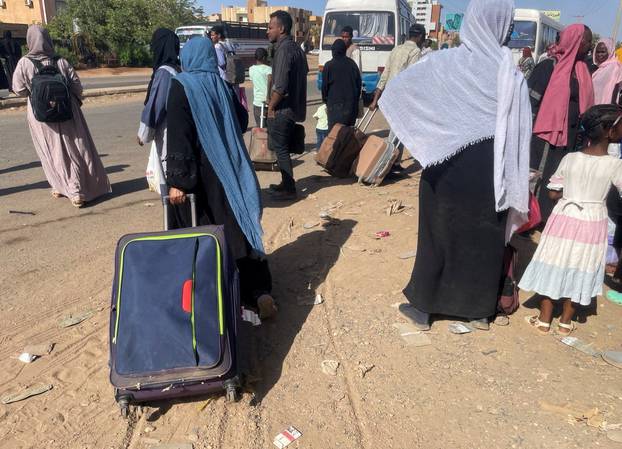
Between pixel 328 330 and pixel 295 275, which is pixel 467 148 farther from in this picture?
pixel 295 275

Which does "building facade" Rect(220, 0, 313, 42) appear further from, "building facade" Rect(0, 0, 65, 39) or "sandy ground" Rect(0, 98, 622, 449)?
"sandy ground" Rect(0, 98, 622, 449)

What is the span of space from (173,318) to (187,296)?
13cm

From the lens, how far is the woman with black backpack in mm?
5559

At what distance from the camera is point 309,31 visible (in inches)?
2197

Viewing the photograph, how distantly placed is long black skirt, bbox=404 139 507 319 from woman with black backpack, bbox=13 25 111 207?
173 inches

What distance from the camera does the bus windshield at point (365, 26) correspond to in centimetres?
1446

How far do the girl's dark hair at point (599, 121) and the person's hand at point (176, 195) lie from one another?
2623 millimetres

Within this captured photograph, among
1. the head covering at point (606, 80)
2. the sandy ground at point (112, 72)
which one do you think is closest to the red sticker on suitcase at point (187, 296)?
the head covering at point (606, 80)

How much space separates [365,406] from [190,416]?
0.96 m

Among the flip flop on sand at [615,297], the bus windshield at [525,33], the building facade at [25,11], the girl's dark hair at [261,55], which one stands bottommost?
the flip flop on sand at [615,297]

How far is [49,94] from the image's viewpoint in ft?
18.1

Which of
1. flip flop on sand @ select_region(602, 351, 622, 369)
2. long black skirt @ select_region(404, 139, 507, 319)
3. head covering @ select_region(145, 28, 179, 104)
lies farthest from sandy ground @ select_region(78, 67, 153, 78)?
flip flop on sand @ select_region(602, 351, 622, 369)

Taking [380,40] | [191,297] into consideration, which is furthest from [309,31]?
[191,297]

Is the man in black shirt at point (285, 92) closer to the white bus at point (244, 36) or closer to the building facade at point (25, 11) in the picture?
the white bus at point (244, 36)
